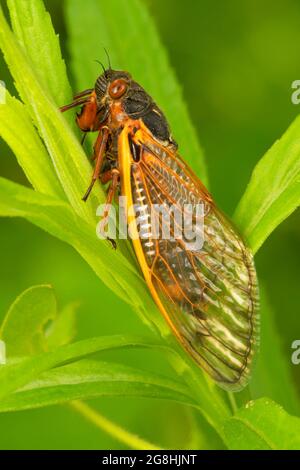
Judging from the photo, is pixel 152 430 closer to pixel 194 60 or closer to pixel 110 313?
pixel 110 313

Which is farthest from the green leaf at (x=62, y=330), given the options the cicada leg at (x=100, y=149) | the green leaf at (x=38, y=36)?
the green leaf at (x=38, y=36)

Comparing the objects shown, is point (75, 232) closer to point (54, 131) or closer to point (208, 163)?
point (54, 131)

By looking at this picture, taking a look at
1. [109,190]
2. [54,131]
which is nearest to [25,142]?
[54,131]

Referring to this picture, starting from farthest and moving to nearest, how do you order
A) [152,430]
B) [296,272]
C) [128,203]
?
1. [296,272]
2. [152,430]
3. [128,203]

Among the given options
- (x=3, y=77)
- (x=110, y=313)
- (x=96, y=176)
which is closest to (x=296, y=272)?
(x=110, y=313)

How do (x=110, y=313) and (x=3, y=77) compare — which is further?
(x=3, y=77)

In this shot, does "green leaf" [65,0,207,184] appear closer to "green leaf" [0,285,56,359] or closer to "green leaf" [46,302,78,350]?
"green leaf" [46,302,78,350]

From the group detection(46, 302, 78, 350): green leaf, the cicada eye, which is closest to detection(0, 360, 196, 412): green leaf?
detection(46, 302, 78, 350): green leaf
